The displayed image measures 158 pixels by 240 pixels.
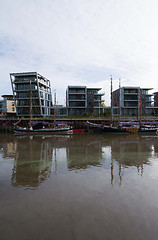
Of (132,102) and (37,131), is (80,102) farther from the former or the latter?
(37,131)

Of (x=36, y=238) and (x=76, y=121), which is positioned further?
(x=76, y=121)

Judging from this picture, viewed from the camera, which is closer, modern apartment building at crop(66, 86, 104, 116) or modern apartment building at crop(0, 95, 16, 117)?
modern apartment building at crop(66, 86, 104, 116)

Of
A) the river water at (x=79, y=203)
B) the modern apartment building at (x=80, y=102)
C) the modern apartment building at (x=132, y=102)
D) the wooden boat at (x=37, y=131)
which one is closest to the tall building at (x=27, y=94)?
the modern apartment building at (x=80, y=102)

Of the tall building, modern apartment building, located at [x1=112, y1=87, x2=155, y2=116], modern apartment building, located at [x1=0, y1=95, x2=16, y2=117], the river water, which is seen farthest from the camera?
modern apartment building, located at [x1=0, y1=95, x2=16, y2=117]

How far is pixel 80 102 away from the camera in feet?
242

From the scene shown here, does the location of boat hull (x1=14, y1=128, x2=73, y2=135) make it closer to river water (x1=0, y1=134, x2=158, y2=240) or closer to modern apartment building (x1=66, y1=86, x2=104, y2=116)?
modern apartment building (x1=66, y1=86, x2=104, y2=116)

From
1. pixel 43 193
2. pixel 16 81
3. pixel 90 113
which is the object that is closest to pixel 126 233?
pixel 43 193

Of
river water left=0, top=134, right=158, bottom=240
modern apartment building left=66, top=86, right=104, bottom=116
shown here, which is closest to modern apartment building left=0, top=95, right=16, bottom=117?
modern apartment building left=66, top=86, right=104, bottom=116

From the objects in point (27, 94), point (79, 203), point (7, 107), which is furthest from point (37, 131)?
point (7, 107)

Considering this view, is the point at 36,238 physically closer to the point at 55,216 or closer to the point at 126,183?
the point at 55,216

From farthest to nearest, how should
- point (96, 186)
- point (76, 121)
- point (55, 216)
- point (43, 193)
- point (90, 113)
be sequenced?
point (90, 113) < point (76, 121) < point (96, 186) < point (43, 193) < point (55, 216)

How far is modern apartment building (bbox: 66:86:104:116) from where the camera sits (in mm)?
72750

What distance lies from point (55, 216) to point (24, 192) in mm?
3099

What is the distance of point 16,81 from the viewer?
66000 millimetres
